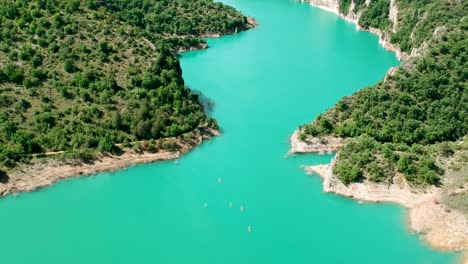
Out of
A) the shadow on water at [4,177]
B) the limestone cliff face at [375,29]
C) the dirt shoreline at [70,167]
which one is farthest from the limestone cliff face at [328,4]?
the shadow on water at [4,177]

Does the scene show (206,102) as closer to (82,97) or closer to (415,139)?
(82,97)

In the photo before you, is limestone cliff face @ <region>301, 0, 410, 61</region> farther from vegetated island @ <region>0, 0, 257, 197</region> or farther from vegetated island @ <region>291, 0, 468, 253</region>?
vegetated island @ <region>0, 0, 257, 197</region>

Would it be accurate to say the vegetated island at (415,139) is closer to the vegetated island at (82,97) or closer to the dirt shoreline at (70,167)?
the dirt shoreline at (70,167)

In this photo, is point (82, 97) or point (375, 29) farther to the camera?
point (375, 29)

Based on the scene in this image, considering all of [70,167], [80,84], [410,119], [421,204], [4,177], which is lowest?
[4,177]

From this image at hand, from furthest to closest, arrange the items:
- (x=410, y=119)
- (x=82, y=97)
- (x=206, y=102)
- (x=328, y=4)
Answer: (x=328, y=4), (x=206, y=102), (x=82, y=97), (x=410, y=119)

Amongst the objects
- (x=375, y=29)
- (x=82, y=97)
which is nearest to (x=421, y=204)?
(x=82, y=97)

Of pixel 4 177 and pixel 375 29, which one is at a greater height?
pixel 375 29
